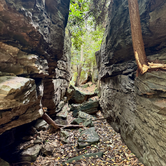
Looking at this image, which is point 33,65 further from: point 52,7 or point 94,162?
point 94,162

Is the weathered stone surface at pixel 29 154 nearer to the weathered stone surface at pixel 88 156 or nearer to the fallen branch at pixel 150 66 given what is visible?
the weathered stone surface at pixel 88 156

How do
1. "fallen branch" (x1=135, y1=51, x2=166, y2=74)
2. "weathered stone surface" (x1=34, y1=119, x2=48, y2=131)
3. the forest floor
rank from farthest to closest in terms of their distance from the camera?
"weathered stone surface" (x1=34, y1=119, x2=48, y2=131)
the forest floor
"fallen branch" (x1=135, y1=51, x2=166, y2=74)

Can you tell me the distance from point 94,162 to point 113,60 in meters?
5.80

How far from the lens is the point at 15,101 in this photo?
9.69 feet

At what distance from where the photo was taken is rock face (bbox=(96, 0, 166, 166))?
311cm

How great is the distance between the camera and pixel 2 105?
273 centimetres

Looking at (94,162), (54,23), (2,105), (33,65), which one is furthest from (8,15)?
(94,162)

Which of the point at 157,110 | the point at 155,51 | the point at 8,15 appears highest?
the point at 8,15

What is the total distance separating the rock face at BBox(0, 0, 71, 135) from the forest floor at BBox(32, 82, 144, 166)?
2413 millimetres

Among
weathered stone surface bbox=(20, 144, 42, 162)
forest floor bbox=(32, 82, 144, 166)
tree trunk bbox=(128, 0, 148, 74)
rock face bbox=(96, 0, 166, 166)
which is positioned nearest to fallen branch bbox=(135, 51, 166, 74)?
tree trunk bbox=(128, 0, 148, 74)

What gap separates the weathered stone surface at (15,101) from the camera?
2.65m

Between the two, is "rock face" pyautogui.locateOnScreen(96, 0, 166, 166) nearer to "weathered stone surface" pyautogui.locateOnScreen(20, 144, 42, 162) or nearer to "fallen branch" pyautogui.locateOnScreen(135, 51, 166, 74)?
"fallen branch" pyautogui.locateOnScreen(135, 51, 166, 74)

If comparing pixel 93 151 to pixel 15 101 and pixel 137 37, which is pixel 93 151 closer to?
pixel 15 101

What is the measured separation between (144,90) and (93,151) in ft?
13.0
